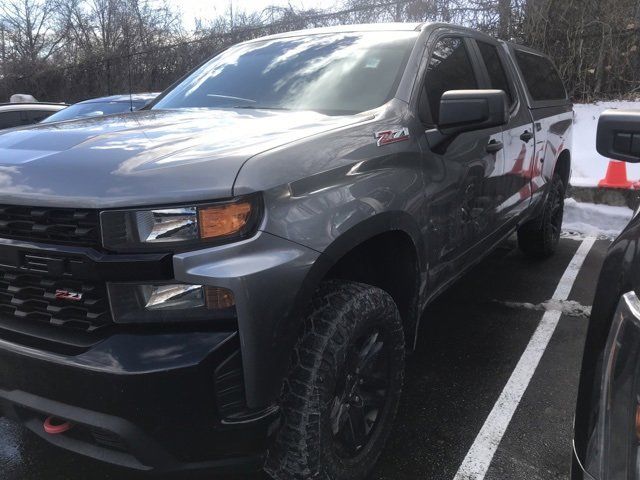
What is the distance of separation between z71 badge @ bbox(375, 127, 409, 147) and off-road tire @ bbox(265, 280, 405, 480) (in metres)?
0.61

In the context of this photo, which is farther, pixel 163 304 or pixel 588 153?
pixel 588 153

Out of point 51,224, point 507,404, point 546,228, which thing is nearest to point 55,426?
point 51,224

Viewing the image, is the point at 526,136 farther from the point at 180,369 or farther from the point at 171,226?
the point at 180,369

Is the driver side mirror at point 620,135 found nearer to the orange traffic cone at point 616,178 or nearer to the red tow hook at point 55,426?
the red tow hook at point 55,426

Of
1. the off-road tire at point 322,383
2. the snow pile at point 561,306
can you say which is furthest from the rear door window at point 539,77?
the off-road tire at point 322,383

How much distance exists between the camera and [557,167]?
202 inches

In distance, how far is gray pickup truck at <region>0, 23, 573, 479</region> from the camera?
1.63 m

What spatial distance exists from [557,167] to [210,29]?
14512 mm

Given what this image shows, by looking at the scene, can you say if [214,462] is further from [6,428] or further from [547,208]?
[547,208]

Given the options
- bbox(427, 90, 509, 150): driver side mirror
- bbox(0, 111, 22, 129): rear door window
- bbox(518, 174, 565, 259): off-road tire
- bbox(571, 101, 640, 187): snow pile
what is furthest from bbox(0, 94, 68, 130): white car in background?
bbox(571, 101, 640, 187): snow pile

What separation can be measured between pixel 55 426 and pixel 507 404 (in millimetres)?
2162

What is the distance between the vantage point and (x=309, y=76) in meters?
2.87

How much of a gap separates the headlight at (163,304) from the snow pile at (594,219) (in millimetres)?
5646

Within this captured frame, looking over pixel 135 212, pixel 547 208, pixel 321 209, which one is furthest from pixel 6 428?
pixel 547 208
